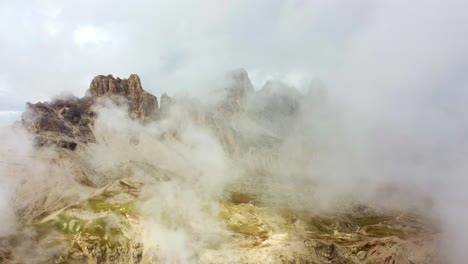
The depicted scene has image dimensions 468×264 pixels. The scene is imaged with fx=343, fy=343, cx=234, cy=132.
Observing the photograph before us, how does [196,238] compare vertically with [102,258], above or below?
above

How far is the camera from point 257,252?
6481 inches

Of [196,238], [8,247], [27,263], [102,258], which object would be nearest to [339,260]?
[196,238]

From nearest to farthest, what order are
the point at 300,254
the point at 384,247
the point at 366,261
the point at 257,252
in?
the point at 300,254
the point at 257,252
the point at 366,261
the point at 384,247

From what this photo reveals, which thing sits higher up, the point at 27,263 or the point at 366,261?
the point at 366,261

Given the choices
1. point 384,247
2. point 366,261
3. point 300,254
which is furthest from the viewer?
point 384,247

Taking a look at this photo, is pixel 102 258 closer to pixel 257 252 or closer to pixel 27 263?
pixel 27 263

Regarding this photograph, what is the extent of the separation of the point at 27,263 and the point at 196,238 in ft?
279

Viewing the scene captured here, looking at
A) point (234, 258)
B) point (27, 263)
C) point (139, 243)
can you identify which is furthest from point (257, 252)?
point (27, 263)

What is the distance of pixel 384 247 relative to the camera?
189000mm

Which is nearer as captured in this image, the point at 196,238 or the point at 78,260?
the point at 78,260

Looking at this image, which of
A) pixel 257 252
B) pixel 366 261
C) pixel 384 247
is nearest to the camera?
pixel 257 252

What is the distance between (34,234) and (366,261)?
185679 millimetres

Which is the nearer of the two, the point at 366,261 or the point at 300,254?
the point at 300,254

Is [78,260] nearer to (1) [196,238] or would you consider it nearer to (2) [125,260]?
(2) [125,260]
